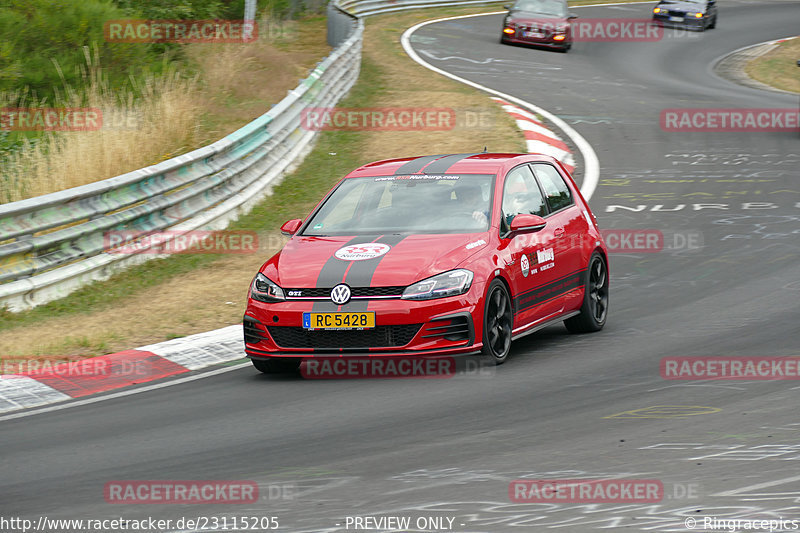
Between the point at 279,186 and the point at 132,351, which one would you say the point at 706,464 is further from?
the point at 279,186

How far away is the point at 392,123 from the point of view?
2069cm

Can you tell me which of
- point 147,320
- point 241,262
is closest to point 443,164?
point 147,320

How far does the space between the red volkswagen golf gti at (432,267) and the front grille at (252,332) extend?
0.01 meters

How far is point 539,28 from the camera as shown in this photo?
1297 inches

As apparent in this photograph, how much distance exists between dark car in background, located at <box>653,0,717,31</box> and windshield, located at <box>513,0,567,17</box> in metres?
7.71

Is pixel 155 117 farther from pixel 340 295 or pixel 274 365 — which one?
pixel 340 295

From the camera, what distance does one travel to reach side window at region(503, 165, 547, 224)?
923 centimetres

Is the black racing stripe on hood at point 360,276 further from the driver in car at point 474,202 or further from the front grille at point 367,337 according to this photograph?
the driver in car at point 474,202

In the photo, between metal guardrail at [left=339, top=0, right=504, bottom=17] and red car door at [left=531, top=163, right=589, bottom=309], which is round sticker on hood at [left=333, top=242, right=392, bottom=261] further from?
metal guardrail at [left=339, top=0, right=504, bottom=17]

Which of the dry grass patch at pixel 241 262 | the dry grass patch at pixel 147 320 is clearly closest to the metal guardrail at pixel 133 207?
the dry grass patch at pixel 241 262

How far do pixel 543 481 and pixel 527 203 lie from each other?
4189 millimetres

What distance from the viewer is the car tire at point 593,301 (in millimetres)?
9859

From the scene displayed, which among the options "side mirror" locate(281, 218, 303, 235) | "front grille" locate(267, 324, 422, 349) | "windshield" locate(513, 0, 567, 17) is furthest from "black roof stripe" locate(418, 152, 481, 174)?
"windshield" locate(513, 0, 567, 17)

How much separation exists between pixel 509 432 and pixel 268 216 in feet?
29.3
